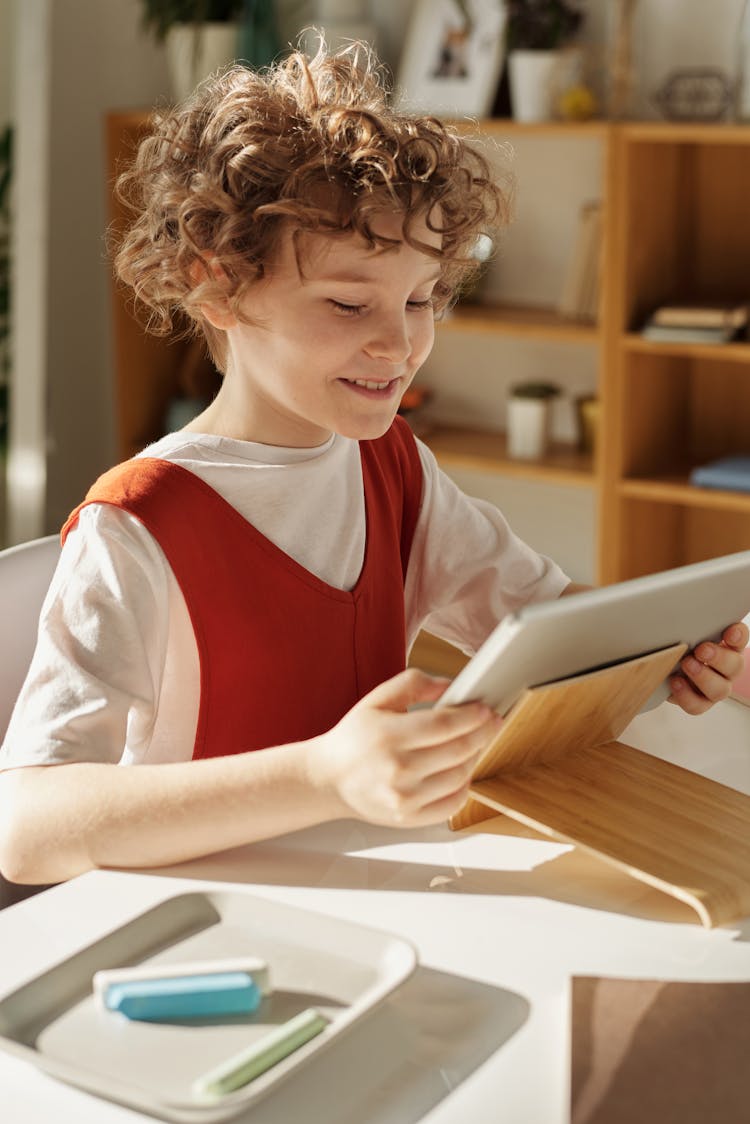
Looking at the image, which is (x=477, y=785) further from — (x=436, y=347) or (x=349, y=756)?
(x=436, y=347)

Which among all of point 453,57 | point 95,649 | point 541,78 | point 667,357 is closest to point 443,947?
point 95,649

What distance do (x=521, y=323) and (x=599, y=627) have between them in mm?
2451

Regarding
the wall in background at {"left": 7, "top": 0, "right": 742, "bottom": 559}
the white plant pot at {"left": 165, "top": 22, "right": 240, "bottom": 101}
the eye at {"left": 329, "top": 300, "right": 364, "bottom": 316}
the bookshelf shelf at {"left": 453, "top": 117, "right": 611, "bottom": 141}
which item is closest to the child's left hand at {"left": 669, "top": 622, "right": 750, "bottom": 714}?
the eye at {"left": 329, "top": 300, "right": 364, "bottom": 316}

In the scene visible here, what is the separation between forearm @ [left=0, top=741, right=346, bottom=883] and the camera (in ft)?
3.39

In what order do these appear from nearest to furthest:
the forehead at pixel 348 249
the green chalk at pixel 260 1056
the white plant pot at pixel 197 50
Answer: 1. the green chalk at pixel 260 1056
2. the forehead at pixel 348 249
3. the white plant pot at pixel 197 50

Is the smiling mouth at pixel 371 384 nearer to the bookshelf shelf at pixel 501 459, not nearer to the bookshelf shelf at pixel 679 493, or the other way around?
the bookshelf shelf at pixel 679 493

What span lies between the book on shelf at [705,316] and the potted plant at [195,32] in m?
1.30

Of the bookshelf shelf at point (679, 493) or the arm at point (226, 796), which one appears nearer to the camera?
the arm at point (226, 796)

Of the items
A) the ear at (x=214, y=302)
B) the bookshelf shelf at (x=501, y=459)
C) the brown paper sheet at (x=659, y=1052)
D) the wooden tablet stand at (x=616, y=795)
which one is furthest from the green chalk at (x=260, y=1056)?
the bookshelf shelf at (x=501, y=459)

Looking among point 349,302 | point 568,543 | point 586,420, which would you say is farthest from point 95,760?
point 568,543

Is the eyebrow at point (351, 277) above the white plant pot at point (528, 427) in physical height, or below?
above

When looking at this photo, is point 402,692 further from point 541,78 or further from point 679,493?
point 541,78

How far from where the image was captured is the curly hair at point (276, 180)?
119 cm

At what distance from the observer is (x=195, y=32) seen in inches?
141
